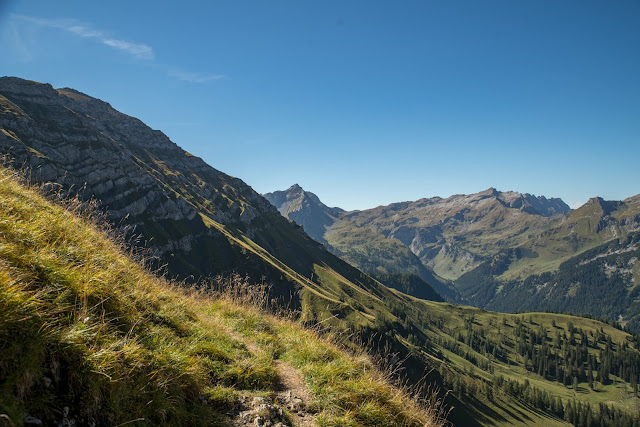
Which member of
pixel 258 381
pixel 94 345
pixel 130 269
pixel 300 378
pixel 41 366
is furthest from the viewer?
pixel 130 269

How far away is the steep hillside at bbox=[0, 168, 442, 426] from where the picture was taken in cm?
430

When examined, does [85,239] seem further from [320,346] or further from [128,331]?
[320,346]

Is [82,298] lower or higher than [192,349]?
higher

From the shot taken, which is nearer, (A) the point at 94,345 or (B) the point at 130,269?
(A) the point at 94,345

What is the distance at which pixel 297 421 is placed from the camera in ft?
22.8

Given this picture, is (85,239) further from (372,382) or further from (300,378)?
(372,382)

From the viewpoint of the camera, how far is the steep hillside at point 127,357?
14.1 ft

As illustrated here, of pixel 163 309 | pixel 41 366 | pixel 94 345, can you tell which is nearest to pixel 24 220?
pixel 163 309

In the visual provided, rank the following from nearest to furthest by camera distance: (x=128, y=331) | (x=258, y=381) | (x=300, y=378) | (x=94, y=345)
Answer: (x=94, y=345) < (x=128, y=331) < (x=258, y=381) < (x=300, y=378)

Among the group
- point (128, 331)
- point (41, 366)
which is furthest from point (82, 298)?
point (41, 366)

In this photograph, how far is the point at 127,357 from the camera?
5.42 m

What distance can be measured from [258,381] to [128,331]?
3424 mm

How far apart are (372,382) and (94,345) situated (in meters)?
6.43

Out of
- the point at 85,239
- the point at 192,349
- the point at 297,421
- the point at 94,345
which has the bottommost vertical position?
the point at 297,421
